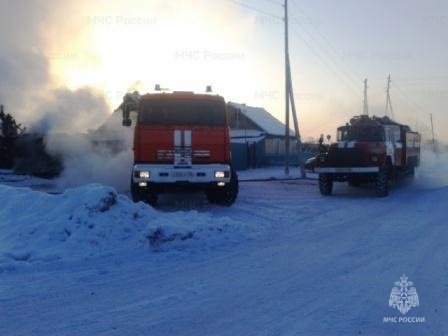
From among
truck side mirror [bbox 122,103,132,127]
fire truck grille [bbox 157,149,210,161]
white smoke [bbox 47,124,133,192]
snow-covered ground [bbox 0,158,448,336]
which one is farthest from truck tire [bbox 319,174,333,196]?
truck side mirror [bbox 122,103,132,127]

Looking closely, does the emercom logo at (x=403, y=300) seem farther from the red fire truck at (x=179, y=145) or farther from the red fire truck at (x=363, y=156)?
the red fire truck at (x=363, y=156)

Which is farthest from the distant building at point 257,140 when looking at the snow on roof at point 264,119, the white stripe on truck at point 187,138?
the white stripe on truck at point 187,138

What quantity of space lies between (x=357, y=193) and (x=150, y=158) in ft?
28.8

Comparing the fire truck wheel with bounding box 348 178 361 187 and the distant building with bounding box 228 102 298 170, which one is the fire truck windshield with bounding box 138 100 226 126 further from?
the distant building with bounding box 228 102 298 170

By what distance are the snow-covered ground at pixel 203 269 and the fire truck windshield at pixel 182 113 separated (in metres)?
2.34

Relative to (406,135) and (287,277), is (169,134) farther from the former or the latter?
(406,135)

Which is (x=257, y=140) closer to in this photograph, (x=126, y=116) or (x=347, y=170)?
(x=347, y=170)

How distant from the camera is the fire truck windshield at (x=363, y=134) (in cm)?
1698

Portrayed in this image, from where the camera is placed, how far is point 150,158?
11812mm

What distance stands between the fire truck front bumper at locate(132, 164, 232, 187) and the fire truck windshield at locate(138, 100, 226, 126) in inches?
40.3

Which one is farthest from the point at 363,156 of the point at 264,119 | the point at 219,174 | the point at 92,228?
the point at 264,119

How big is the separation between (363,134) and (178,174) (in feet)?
26.1

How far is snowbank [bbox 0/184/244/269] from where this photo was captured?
7578 mm

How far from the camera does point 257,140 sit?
133 feet
